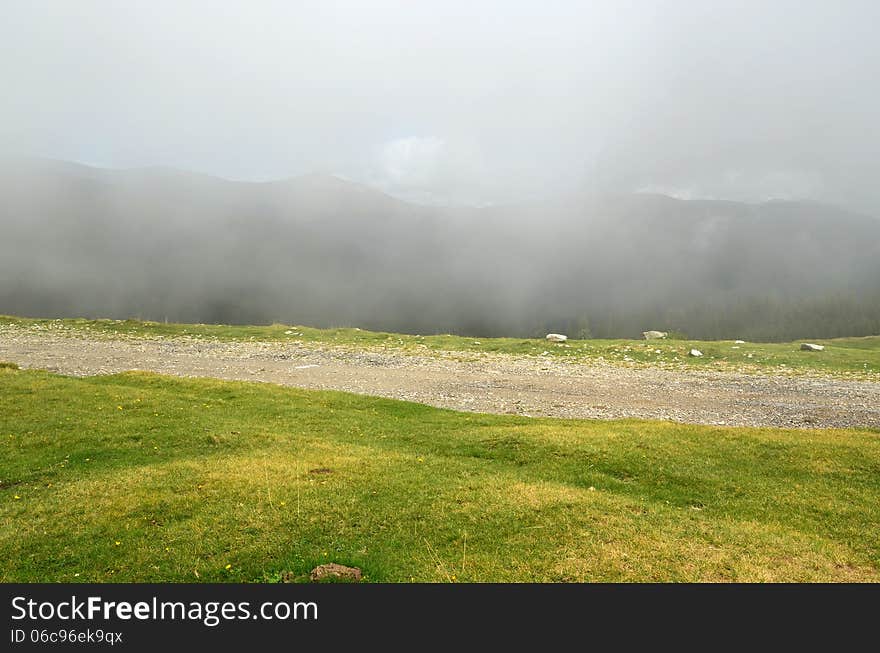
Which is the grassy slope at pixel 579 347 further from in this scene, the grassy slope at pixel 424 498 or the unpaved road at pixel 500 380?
the grassy slope at pixel 424 498

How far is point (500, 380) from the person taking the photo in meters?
40.8

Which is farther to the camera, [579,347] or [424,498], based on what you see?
[579,347]

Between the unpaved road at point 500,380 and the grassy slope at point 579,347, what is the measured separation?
5111 millimetres

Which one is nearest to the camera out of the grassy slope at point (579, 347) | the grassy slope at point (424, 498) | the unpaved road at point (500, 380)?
the grassy slope at point (424, 498)

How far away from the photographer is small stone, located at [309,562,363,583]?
10258mm

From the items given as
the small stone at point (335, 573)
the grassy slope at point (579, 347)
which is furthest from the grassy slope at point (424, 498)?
the grassy slope at point (579, 347)

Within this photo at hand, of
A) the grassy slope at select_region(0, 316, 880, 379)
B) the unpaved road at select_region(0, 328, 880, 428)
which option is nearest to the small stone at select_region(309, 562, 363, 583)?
the unpaved road at select_region(0, 328, 880, 428)

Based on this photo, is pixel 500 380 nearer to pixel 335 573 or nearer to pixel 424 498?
pixel 424 498

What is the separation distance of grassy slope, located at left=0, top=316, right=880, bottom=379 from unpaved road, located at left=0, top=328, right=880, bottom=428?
5111 mm

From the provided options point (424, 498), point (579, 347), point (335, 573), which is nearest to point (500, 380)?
point (579, 347)

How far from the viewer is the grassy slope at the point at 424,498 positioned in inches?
437

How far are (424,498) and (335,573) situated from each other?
4.68m

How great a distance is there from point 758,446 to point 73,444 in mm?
28633
